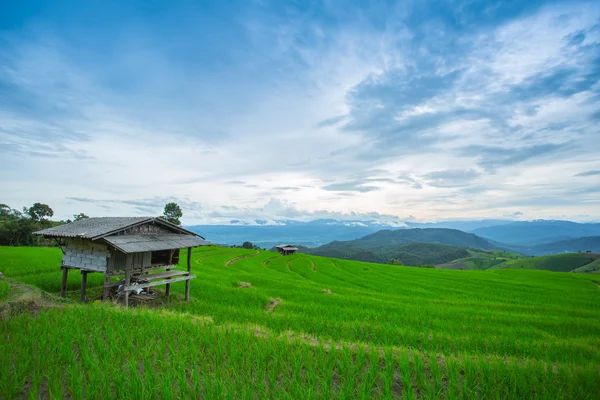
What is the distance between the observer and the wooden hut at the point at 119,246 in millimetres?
13594

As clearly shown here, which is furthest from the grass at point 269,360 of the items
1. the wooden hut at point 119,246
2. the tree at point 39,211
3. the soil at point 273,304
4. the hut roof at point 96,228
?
the tree at point 39,211

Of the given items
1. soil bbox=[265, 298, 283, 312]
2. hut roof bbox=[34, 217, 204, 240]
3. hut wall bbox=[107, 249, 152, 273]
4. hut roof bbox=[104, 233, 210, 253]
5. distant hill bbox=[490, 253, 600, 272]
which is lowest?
distant hill bbox=[490, 253, 600, 272]

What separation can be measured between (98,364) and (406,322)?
12.0m

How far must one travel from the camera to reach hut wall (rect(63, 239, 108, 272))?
1422 cm

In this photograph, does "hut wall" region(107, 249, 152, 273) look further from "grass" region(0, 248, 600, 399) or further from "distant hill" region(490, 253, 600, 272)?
"distant hill" region(490, 253, 600, 272)

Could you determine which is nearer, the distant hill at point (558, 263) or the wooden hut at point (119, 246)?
the wooden hut at point (119, 246)

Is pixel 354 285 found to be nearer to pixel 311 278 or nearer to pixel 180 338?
pixel 311 278

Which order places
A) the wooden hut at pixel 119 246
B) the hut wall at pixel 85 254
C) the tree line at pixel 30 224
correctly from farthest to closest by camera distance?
the tree line at pixel 30 224 < the hut wall at pixel 85 254 < the wooden hut at pixel 119 246

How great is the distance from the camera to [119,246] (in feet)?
42.0

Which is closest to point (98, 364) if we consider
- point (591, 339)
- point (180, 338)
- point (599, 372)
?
point (180, 338)

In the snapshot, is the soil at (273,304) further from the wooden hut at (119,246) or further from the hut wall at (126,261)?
the hut wall at (126,261)

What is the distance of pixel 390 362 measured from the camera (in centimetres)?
604

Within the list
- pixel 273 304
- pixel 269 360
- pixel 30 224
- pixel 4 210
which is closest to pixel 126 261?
pixel 273 304

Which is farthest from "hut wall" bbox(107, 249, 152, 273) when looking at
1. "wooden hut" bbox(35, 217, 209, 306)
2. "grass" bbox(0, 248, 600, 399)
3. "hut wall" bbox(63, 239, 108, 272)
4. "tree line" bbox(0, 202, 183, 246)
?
"tree line" bbox(0, 202, 183, 246)
